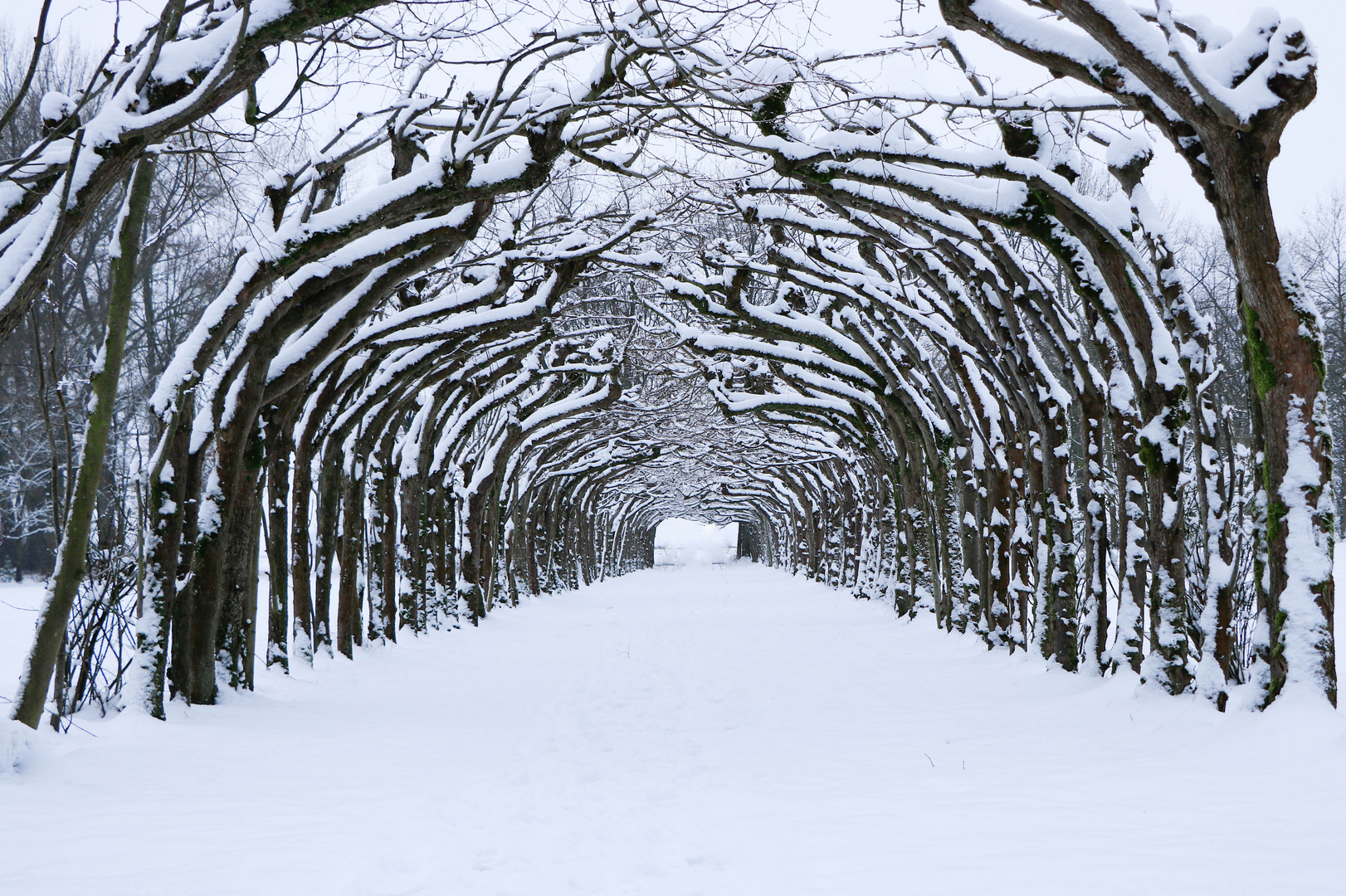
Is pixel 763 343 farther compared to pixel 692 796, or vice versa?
pixel 763 343

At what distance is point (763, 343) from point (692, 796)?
30.0 feet

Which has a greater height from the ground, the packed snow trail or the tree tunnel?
→ the tree tunnel

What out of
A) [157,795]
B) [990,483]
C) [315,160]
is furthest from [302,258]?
[990,483]

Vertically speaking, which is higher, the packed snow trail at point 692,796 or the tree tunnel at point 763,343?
the tree tunnel at point 763,343

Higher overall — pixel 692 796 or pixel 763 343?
pixel 763 343

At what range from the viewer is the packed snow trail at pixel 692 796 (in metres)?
3.36

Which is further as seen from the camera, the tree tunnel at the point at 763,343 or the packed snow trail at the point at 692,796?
the tree tunnel at the point at 763,343

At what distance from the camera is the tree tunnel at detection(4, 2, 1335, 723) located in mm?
5246

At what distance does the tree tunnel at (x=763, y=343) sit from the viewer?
207 inches

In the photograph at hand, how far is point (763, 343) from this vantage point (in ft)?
43.3

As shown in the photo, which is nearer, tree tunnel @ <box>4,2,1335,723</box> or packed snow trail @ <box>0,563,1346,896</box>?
packed snow trail @ <box>0,563,1346,896</box>

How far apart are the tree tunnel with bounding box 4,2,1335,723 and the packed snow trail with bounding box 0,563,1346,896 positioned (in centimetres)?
57

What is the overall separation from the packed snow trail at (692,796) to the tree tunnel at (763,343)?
573mm

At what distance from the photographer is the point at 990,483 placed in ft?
36.3
